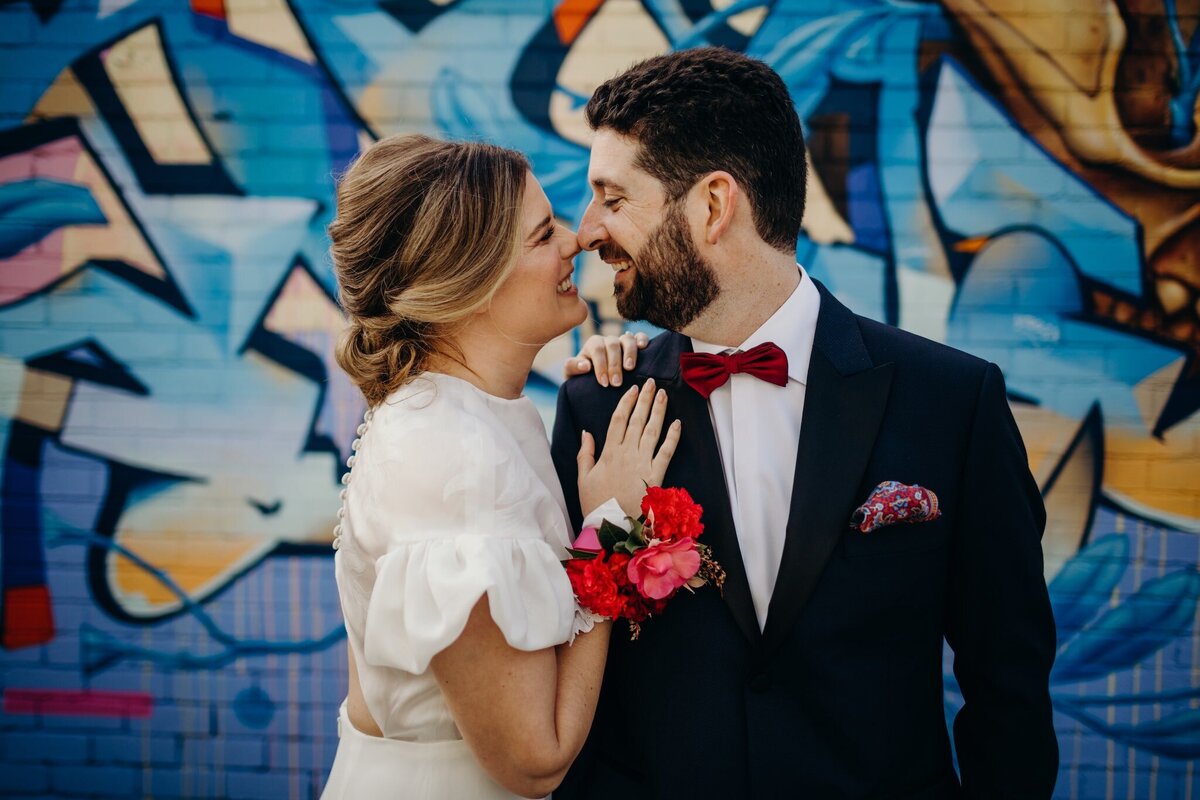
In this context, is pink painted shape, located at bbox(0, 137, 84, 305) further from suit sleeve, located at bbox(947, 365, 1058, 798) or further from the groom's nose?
suit sleeve, located at bbox(947, 365, 1058, 798)

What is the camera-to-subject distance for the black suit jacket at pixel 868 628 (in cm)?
171

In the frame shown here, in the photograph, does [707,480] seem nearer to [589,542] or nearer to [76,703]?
[589,542]

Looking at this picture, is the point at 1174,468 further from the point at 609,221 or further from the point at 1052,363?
the point at 609,221

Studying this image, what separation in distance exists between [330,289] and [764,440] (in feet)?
8.29

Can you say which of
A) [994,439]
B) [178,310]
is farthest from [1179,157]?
[178,310]

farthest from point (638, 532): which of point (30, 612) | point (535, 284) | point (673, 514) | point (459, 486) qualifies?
point (30, 612)

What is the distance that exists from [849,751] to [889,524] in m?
0.43

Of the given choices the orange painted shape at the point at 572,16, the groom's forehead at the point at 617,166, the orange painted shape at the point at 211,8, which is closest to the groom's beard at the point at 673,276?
the groom's forehead at the point at 617,166

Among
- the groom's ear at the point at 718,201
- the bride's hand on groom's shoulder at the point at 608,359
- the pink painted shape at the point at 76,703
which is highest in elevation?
the groom's ear at the point at 718,201

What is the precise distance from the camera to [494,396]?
76.9 inches

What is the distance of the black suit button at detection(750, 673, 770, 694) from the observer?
1697 mm

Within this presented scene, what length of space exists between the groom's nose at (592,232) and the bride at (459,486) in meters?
0.04

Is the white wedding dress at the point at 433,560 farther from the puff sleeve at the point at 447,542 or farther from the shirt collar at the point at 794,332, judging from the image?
the shirt collar at the point at 794,332

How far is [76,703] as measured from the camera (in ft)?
13.0
